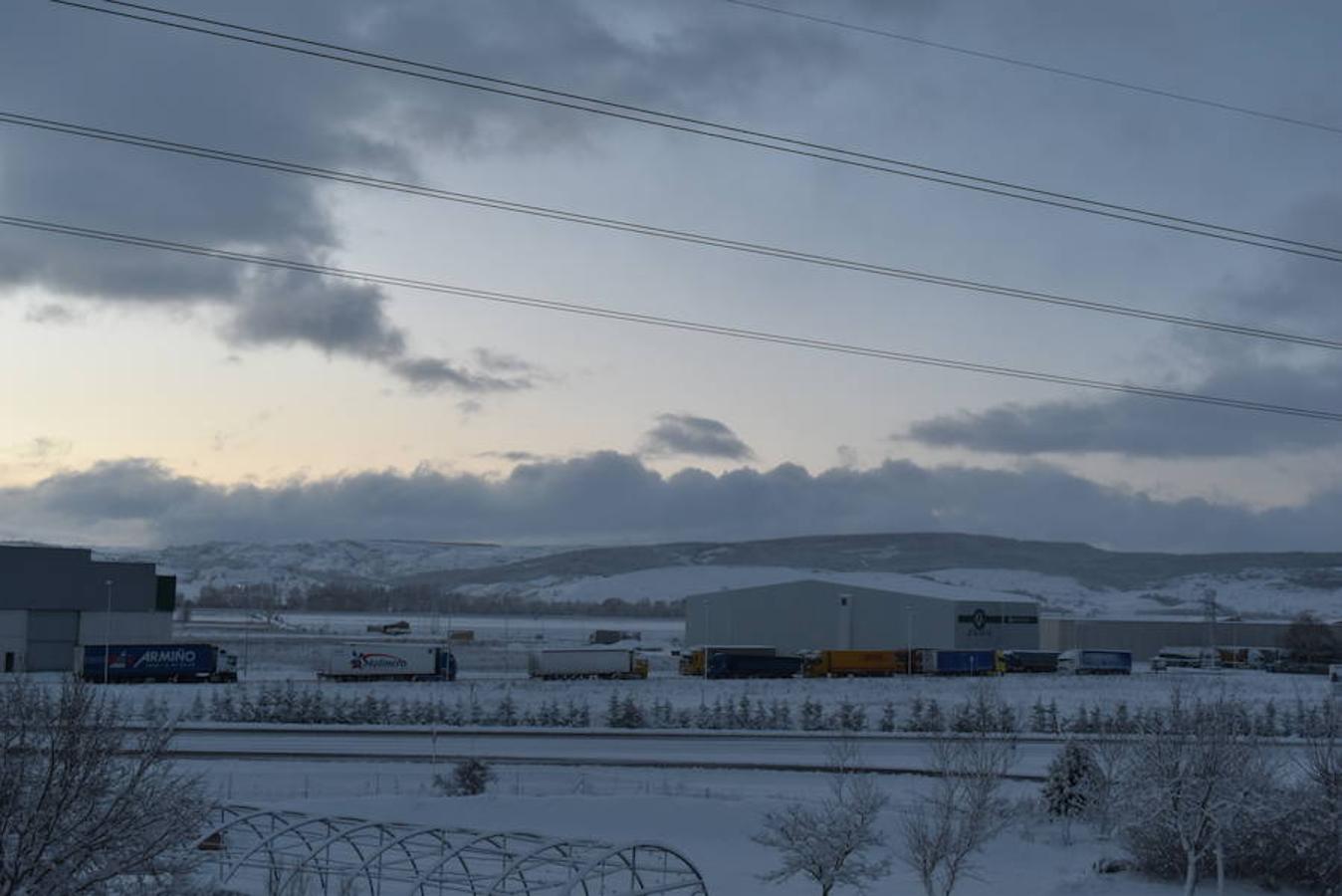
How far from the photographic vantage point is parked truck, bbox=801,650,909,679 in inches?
3915

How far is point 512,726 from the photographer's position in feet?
216

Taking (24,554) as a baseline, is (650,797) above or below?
below

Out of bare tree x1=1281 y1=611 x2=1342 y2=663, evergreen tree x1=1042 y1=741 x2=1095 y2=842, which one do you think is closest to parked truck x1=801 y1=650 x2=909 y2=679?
bare tree x1=1281 y1=611 x2=1342 y2=663

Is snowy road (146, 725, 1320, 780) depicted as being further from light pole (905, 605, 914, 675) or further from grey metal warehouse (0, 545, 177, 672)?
light pole (905, 605, 914, 675)

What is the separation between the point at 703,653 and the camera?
10056 cm

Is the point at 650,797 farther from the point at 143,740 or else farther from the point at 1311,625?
the point at 1311,625

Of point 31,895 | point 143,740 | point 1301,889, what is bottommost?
point 1301,889

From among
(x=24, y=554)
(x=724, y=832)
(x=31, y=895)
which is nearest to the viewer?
(x=31, y=895)

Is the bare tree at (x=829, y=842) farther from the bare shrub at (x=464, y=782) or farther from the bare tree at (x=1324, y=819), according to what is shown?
the bare shrub at (x=464, y=782)

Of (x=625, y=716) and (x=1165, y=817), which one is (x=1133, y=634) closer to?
(x=625, y=716)

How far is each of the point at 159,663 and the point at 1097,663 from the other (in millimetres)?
76067

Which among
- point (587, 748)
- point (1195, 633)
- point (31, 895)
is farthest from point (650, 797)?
point (1195, 633)

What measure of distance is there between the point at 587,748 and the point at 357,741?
1087cm

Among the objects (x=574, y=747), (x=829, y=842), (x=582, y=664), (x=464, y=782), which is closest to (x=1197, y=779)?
(x=829, y=842)
